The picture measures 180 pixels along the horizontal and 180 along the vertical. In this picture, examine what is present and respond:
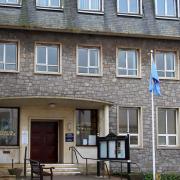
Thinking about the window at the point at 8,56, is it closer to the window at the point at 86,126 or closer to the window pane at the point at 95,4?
the window at the point at 86,126

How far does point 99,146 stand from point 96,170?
2188mm

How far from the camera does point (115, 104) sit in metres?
25.2

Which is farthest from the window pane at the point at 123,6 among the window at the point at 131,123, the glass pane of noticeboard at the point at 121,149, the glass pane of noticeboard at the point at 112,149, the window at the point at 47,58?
the glass pane of noticeboard at the point at 121,149

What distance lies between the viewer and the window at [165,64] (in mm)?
26491

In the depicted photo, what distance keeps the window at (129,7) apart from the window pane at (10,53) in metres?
5.66

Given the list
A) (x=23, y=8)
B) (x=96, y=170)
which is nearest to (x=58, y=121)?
(x=96, y=170)

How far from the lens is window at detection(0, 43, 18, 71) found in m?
24.1

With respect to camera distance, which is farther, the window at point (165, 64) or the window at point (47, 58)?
the window at point (165, 64)

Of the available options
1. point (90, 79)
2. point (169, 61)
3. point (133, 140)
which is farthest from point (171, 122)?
point (90, 79)

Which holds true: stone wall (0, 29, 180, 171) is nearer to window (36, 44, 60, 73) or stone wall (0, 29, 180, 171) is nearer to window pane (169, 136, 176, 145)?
window (36, 44, 60, 73)

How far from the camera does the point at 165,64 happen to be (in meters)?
26.6

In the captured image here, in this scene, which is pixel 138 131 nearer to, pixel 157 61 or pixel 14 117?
pixel 157 61

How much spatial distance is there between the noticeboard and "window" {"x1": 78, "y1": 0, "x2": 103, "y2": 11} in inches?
266

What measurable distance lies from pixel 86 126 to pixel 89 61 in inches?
124
